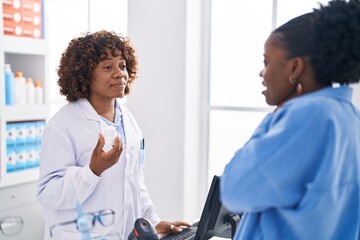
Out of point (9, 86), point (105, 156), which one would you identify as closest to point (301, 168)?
point (105, 156)

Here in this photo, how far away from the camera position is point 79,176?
147cm

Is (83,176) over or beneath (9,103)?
beneath

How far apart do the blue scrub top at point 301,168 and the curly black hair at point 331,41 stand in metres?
0.04

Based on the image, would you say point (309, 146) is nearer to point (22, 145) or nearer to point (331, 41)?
point (331, 41)

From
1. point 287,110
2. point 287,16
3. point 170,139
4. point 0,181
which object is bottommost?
point 0,181

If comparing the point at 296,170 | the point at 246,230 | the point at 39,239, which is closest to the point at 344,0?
the point at 296,170

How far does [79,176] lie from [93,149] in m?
0.15

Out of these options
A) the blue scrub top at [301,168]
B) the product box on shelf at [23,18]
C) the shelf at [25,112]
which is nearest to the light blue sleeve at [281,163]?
the blue scrub top at [301,168]

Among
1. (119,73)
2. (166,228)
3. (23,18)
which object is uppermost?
(23,18)

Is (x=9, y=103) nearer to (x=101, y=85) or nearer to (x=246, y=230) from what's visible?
(x=101, y=85)

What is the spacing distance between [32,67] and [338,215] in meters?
2.43

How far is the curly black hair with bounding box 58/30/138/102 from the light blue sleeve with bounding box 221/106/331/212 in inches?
40.7

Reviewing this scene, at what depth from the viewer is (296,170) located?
0.82 meters

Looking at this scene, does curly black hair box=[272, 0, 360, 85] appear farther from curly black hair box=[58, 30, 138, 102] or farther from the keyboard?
curly black hair box=[58, 30, 138, 102]
